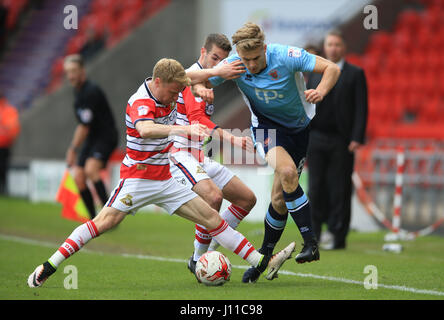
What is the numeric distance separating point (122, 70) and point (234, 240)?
15452 millimetres

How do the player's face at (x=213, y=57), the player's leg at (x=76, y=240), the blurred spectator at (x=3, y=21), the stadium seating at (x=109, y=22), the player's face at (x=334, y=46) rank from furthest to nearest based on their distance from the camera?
1. the blurred spectator at (x=3, y=21)
2. the stadium seating at (x=109, y=22)
3. the player's face at (x=334, y=46)
4. the player's face at (x=213, y=57)
5. the player's leg at (x=76, y=240)

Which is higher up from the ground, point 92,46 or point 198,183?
point 198,183

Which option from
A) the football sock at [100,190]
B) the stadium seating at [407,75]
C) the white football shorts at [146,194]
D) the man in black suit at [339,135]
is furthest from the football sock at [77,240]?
the stadium seating at [407,75]

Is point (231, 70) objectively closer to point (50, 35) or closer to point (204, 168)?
point (204, 168)

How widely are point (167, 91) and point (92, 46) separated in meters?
16.2

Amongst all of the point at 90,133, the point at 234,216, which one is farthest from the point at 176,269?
the point at 90,133

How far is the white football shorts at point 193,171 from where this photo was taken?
22.6ft

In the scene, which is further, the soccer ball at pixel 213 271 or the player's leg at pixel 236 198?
the player's leg at pixel 236 198

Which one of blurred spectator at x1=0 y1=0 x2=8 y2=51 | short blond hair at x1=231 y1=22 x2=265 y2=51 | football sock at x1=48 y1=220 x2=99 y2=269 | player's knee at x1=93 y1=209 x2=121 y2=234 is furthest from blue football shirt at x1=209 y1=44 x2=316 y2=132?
blurred spectator at x1=0 y1=0 x2=8 y2=51

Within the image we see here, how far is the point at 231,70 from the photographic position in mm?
6277

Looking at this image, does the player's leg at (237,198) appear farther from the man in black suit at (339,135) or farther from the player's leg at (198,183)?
the man in black suit at (339,135)

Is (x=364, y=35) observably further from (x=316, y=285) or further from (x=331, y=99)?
(x=316, y=285)

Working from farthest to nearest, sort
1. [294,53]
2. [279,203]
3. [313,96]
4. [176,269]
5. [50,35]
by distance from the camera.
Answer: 1. [50,35]
2. [176,269]
3. [279,203]
4. [294,53]
5. [313,96]

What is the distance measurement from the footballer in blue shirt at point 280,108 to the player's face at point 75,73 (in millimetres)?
4855
